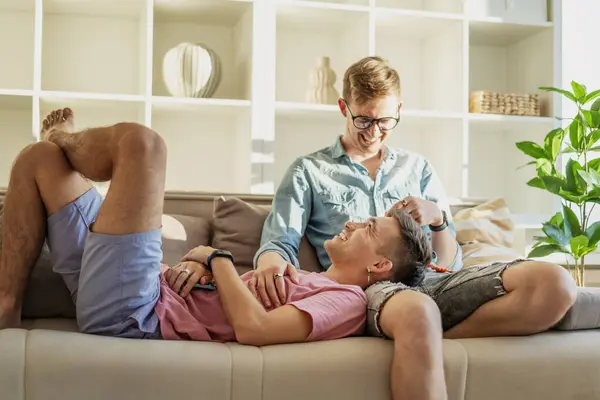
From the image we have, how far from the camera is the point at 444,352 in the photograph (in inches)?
64.6

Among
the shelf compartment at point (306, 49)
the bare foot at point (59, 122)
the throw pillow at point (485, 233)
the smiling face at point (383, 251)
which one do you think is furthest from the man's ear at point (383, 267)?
the shelf compartment at point (306, 49)

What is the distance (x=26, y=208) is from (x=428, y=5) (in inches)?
117

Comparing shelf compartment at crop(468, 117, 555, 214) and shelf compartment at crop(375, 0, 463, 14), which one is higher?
shelf compartment at crop(375, 0, 463, 14)

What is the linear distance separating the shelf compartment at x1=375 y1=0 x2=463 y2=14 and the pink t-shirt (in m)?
2.52

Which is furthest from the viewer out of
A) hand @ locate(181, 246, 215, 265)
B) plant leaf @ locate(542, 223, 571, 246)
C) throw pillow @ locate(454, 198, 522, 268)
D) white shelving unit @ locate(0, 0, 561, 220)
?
white shelving unit @ locate(0, 0, 561, 220)

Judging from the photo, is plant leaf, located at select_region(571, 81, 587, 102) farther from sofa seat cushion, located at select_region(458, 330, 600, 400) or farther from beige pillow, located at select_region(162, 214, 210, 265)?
sofa seat cushion, located at select_region(458, 330, 600, 400)

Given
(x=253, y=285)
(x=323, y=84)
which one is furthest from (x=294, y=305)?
(x=323, y=84)

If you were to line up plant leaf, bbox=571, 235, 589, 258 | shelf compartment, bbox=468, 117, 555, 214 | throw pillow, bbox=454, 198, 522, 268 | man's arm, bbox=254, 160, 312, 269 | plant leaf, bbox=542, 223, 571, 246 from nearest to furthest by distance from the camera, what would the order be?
man's arm, bbox=254, 160, 312, 269
throw pillow, bbox=454, 198, 522, 268
plant leaf, bbox=571, 235, 589, 258
plant leaf, bbox=542, 223, 571, 246
shelf compartment, bbox=468, 117, 555, 214

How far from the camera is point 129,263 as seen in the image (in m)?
1.69

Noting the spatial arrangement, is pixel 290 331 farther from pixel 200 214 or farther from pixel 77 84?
pixel 77 84

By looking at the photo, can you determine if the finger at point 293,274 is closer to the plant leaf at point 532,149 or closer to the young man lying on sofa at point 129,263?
the young man lying on sofa at point 129,263

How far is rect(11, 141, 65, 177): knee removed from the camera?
1.76 metres

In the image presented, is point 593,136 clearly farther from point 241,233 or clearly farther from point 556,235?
point 241,233

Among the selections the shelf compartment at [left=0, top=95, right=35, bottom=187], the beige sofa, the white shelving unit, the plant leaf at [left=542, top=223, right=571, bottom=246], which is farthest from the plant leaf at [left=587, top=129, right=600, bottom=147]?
the shelf compartment at [left=0, top=95, right=35, bottom=187]
